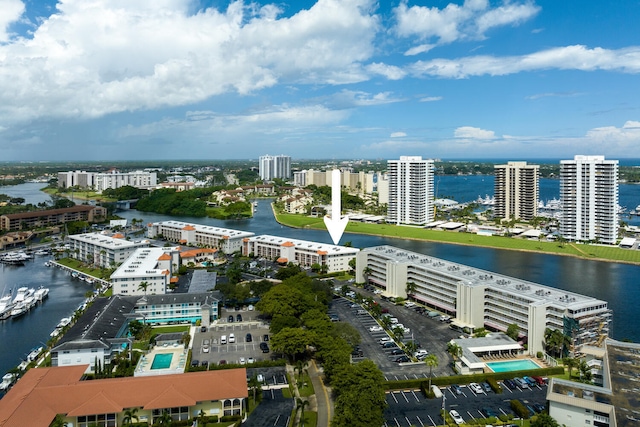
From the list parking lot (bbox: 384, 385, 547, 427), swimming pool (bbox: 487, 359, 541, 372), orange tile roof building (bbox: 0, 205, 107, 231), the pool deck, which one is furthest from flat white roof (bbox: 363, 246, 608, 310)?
orange tile roof building (bbox: 0, 205, 107, 231)

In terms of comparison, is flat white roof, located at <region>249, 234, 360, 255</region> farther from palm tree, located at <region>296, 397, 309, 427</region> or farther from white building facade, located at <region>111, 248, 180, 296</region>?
palm tree, located at <region>296, 397, 309, 427</region>

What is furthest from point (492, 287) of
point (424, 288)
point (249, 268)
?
point (249, 268)

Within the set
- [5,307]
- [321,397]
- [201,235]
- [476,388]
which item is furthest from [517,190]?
[5,307]

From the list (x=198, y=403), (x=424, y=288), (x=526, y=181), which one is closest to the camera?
(x=198, y=403)

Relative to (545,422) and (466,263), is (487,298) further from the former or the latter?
(466,263)

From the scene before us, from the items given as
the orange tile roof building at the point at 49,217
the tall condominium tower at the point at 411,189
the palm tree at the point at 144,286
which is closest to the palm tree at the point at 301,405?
the palm tree at the point at 144,286

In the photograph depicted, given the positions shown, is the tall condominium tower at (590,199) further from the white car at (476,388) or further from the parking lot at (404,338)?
the white car at (476,388)

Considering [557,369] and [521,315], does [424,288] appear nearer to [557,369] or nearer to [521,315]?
[521,315]
